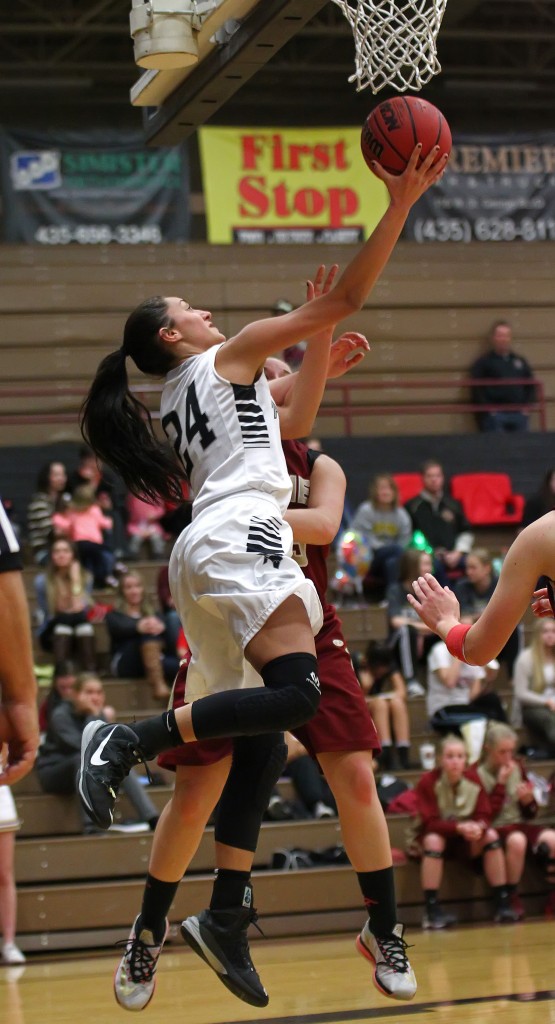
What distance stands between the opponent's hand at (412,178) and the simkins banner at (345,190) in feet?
37.2

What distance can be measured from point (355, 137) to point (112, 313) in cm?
338

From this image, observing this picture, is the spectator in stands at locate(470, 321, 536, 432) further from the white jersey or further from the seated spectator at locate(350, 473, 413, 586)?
the white jersey

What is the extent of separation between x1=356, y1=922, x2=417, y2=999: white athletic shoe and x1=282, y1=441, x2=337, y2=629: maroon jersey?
3.38 feet

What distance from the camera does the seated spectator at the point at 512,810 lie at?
29.4 feet

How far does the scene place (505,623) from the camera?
3.85 meters

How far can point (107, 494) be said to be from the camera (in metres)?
12.8

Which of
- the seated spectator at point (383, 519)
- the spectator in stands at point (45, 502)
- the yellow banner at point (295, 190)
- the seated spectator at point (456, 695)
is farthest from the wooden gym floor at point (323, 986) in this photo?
the yellow banner at point (295, 190)

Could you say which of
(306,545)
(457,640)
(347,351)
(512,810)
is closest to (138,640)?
(512,810)

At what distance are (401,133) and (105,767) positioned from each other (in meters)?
2.10

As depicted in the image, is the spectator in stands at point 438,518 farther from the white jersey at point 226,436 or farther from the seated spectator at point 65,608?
the white jersey at point 226,436

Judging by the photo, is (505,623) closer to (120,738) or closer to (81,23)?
(120,738)

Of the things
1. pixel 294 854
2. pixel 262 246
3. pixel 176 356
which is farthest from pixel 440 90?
pixel 176 356

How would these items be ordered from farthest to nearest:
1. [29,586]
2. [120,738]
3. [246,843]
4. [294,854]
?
[29,586] → [294,854] → [246,843] → [120,738]

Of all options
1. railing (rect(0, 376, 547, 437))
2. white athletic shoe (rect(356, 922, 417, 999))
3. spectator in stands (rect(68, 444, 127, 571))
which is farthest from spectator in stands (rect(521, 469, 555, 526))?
white athletic shoe (rect(356, 922, 417, 999))
